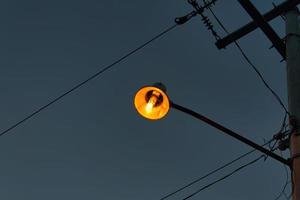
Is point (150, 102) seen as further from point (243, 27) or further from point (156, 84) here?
point (243, 27)

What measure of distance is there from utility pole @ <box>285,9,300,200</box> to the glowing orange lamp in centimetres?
137

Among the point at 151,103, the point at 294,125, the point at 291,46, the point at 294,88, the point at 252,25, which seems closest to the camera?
the point at 151,103

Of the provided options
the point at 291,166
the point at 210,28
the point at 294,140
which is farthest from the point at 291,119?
the point at 210,28

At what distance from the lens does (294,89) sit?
16.8 ft

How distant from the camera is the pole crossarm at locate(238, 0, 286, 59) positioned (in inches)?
224

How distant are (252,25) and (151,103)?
2.91 meters

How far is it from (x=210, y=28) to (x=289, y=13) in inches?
54.1

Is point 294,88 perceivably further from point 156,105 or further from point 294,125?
point 156,105

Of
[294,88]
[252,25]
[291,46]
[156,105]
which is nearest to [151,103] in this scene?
[156,105]

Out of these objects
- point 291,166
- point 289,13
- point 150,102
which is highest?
point 289,13

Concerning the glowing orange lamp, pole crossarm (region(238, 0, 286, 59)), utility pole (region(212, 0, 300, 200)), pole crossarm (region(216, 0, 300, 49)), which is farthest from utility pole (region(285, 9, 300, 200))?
the glowing orange lamp

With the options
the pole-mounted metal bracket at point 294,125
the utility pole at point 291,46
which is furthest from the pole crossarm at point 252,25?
the pole-mounted metal bracket at point 294,125

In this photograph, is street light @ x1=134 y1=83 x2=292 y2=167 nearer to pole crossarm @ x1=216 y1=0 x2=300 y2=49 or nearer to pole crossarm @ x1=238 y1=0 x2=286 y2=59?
pole crossarm @ x1=238 y1=0 x2=286 y2=59

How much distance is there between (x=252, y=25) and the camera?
684cm
